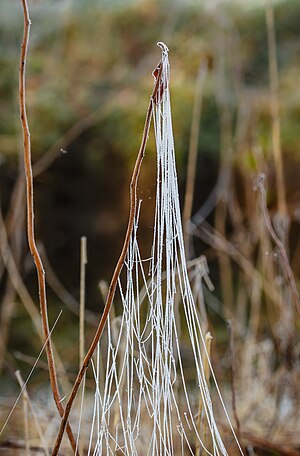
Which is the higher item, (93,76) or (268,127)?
(93,76)

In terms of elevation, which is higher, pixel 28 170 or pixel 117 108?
pixel 117 108

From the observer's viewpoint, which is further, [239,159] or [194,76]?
[239,159]

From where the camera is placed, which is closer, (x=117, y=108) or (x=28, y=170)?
(x=28, y=170)

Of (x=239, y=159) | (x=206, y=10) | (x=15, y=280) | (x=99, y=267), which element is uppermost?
(x=206, y=10)

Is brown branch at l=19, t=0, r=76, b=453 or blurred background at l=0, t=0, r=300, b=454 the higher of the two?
blurred background at l=0, t=0, r=300, b=454

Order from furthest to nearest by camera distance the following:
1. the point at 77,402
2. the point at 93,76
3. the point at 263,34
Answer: the point at 93,76 → the point at 263,34 → the point at 77,402

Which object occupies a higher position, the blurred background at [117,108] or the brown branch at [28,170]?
the blurred background at [117,108]

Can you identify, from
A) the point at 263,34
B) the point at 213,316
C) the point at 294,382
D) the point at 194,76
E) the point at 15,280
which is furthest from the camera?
the point at 263,34

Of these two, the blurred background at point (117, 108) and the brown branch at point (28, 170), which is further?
the blurred background at point (117, 108)

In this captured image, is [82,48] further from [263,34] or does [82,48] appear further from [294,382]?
[294,382]

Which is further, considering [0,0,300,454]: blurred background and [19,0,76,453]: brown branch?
[0,0,300,454]: blurred background

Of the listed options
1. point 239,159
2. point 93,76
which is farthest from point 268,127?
point 93,76
